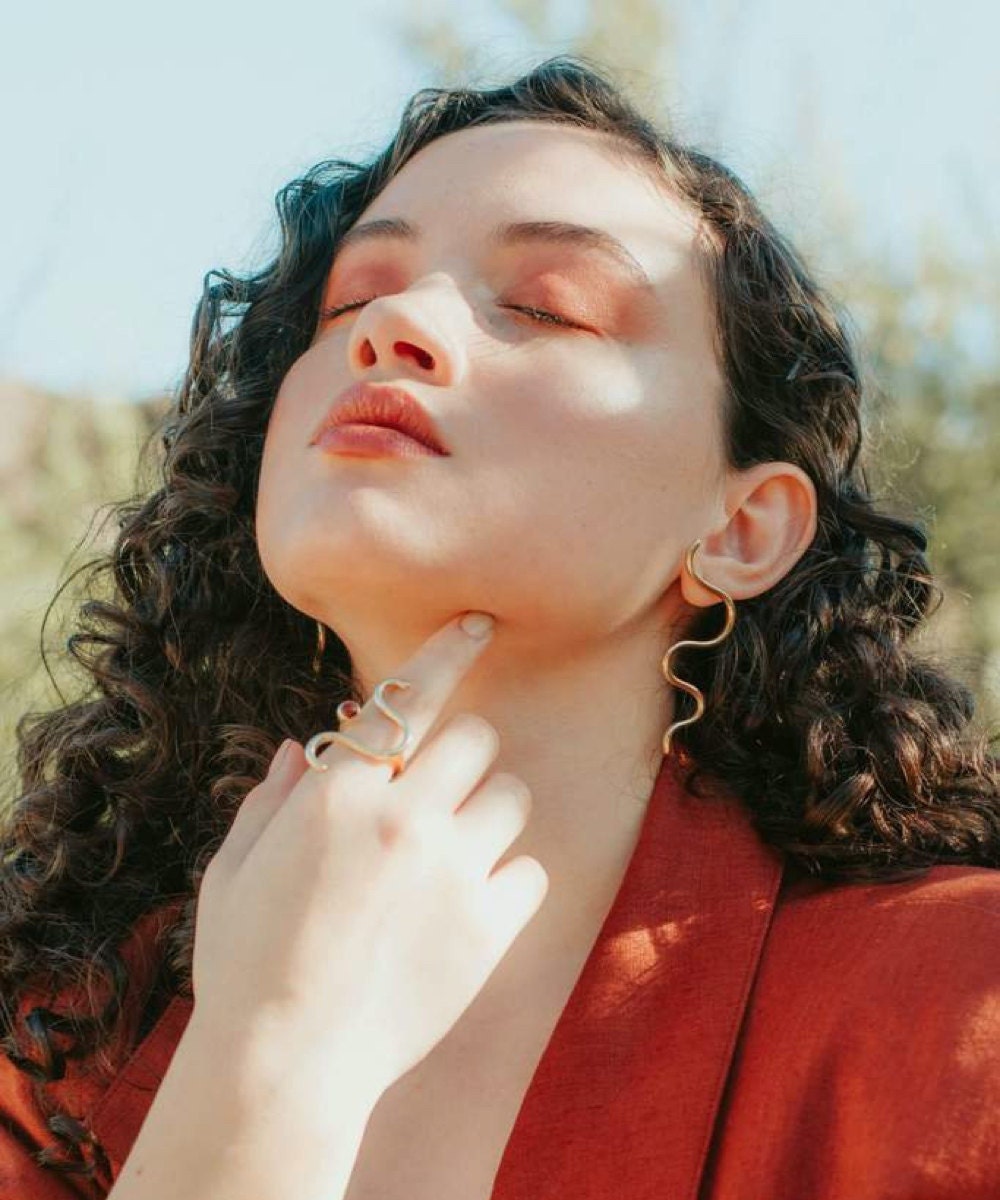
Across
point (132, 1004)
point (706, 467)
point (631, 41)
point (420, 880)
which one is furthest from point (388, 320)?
point (631, 41)

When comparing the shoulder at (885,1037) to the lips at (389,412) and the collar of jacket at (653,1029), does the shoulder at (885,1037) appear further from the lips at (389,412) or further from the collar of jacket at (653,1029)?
the lips at (389,412)

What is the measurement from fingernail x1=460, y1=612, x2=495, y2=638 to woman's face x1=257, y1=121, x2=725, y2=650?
27 mm

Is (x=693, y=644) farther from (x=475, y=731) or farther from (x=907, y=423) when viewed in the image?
(x=907, y=423)

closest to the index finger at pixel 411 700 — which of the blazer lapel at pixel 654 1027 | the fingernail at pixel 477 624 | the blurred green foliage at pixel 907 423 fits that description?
the fingernail at pixel 477 624

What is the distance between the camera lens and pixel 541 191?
7.51ft

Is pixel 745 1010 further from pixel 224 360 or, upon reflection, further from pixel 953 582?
pixel 953 582

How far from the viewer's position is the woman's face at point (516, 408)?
6.70ft

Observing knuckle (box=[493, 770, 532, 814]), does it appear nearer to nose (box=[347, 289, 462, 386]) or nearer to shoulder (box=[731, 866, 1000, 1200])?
shoulder (box=[731, 866, 1000, 1200])

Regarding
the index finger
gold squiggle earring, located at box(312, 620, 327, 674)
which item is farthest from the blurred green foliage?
the index finger

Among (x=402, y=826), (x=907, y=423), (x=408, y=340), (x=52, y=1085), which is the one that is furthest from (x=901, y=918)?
(x=907, y=423)

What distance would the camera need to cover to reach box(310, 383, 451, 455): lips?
206 centimetres

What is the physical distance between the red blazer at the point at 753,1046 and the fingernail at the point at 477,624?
0.34 meters

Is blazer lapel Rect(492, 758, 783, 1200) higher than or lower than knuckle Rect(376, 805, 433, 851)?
lower

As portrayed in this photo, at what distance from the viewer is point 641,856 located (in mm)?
2178
